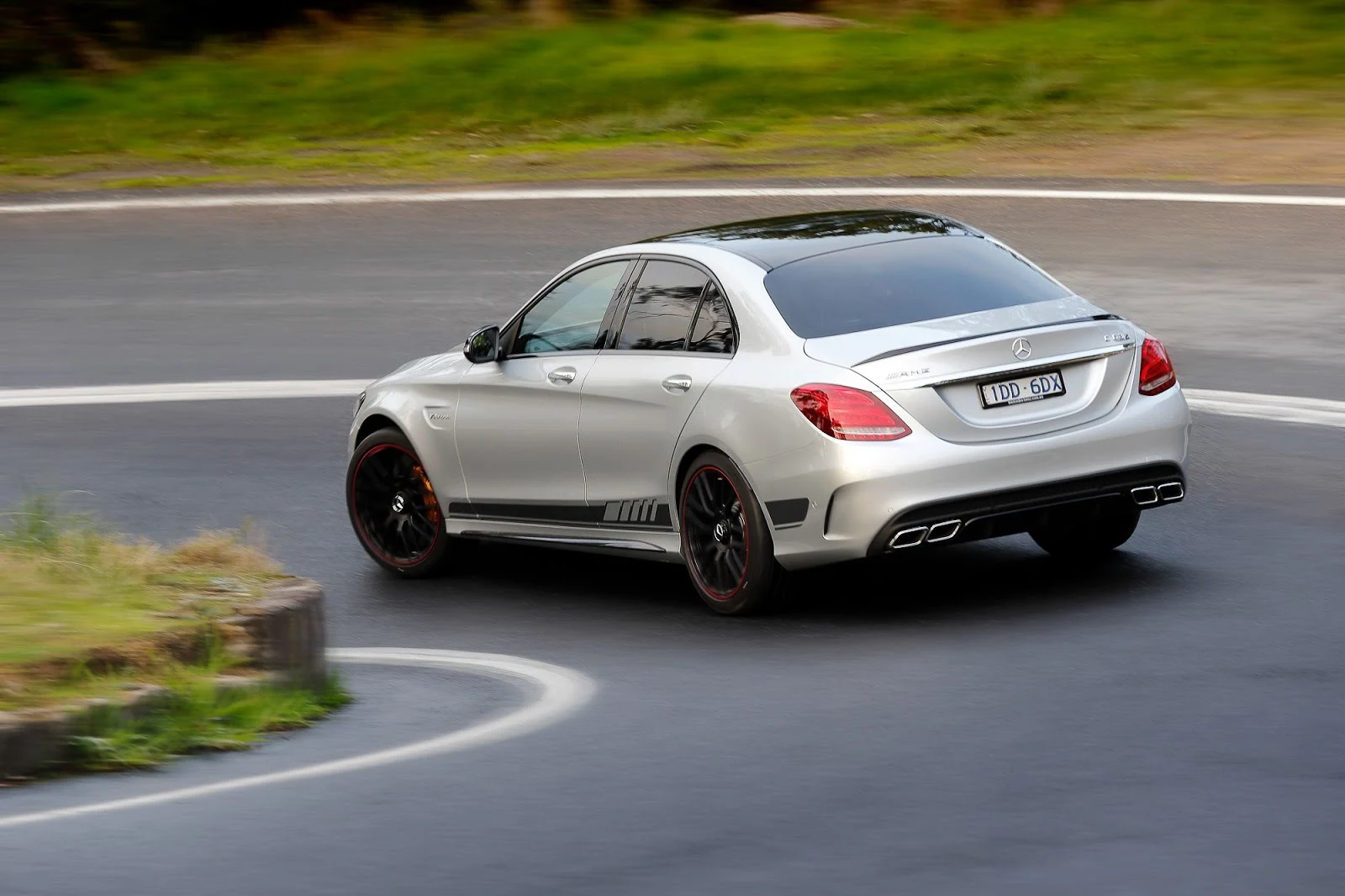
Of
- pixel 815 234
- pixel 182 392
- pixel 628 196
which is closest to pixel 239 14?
pixel 628 196

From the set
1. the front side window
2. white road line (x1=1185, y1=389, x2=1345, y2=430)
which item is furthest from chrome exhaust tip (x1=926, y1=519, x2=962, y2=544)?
white road line (x1=1185, y1=389, x2=1345, y2=430)

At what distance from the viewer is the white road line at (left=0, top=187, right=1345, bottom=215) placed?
69.3 ft

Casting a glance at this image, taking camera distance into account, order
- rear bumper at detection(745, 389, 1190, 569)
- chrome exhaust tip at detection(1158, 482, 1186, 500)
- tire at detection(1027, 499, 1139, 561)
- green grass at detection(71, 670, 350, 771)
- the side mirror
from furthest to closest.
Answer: the side mirror → tire at detection(1027, 499, 1139, 561) → chrome exhaust tip at detection(1158, 482, 1186, 500) → rear bumper at detection(745, 389, 1190, 569) → green grass at detection(71, 670, 350, 771)

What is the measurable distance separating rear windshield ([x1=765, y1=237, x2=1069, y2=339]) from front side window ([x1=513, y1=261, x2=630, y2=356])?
106 cm

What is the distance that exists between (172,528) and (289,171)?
14.8 m

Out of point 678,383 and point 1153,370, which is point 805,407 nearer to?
point 678,383

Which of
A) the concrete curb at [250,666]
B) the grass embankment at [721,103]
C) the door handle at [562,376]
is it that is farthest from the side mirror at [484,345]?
the grass embankment at [721,103]

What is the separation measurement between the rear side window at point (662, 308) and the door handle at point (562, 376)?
0.30 m

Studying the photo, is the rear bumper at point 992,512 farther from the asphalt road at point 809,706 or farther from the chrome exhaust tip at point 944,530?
the asphalt road at point 809,706

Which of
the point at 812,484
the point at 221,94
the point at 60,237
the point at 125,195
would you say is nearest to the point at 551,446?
the point at 812,484

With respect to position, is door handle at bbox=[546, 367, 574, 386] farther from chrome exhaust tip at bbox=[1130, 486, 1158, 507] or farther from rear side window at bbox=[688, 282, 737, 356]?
chrome exhaust tip at bbox=[1130, 486, 1158, 507]

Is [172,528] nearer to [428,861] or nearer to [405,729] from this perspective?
[405,729]

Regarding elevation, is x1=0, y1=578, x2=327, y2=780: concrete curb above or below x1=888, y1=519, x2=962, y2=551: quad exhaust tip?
below

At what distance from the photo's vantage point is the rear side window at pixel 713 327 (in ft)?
32.2
